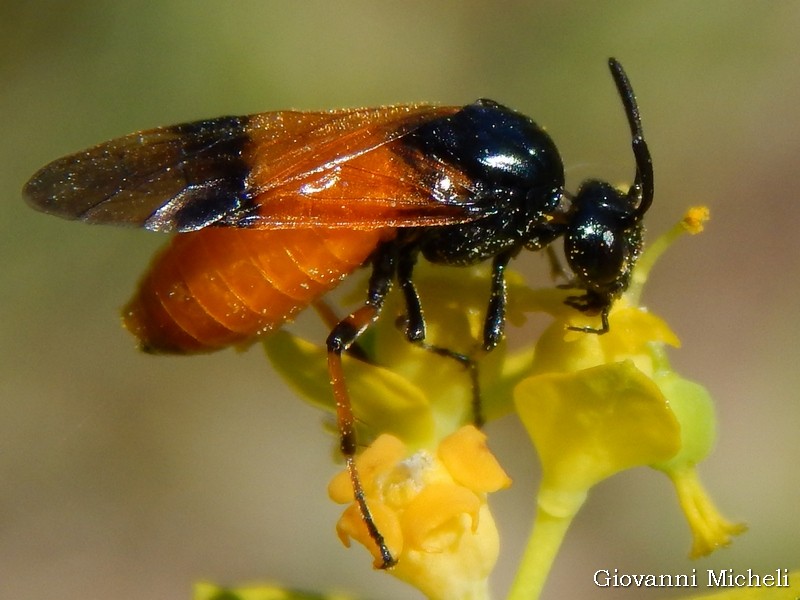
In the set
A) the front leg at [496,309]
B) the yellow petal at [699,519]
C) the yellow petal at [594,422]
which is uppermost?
the front leg at [496,309]

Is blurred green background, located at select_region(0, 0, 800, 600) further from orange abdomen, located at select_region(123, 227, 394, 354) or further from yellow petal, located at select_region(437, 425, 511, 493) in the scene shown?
yellow petal, located at select_region(437, 425, 511, 493)

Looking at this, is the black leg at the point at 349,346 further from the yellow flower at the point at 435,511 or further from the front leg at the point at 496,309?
the front leg at the point at 496,309

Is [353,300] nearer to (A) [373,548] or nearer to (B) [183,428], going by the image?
(A) [373,548]

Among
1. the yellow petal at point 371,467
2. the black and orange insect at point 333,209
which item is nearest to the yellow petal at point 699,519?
the black and orange insect at point 333,209

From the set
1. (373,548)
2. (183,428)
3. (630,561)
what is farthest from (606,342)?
(183,428)

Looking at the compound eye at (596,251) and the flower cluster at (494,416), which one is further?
the compound eye at (596,251)

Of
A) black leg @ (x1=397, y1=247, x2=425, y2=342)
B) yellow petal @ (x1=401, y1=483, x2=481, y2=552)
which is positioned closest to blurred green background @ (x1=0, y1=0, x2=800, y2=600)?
black leg @ (x1=397, y1=247, x2=425, y2=342)

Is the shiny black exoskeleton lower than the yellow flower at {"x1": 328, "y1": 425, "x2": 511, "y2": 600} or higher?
higher

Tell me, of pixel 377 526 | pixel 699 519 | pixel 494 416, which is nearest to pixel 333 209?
pixel 494 416
